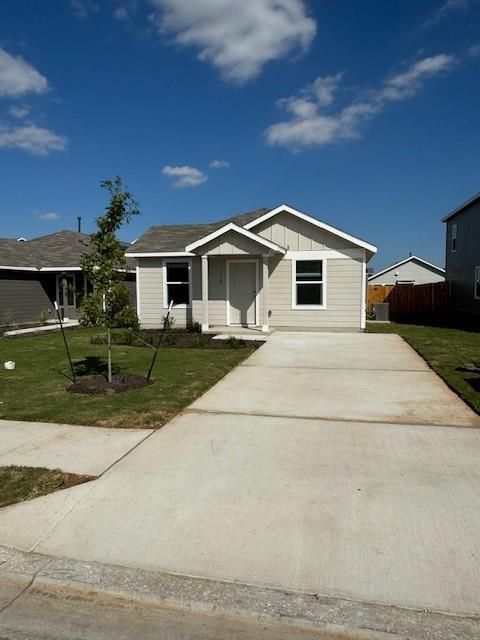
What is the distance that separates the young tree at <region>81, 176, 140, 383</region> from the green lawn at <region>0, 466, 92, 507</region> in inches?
136

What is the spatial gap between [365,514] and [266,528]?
0.76 m

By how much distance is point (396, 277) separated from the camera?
4600 cm

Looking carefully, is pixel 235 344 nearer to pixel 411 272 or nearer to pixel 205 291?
pixel 205 291

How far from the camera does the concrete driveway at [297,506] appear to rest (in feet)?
9.55

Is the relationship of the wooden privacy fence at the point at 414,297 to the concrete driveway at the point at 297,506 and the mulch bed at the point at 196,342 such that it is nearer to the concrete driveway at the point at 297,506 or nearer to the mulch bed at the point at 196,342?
the mulch bed at the point at 196,342

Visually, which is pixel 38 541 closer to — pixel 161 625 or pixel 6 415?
pixel 161 625

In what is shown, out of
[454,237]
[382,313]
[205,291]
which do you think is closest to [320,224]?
[205,291]

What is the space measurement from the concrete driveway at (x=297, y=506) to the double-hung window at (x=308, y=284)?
32.6 feet

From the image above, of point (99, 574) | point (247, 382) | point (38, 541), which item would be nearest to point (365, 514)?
point (99, 574)

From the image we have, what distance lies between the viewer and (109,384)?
25.1 feet

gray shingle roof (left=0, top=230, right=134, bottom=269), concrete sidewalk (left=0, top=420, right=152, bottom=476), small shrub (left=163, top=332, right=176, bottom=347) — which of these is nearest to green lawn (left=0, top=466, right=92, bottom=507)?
concrete sidewalk (left=0, top=420, right=152, bottom=476)

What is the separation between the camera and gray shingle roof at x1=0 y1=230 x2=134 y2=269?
20000mm

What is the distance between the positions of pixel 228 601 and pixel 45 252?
22154 mm

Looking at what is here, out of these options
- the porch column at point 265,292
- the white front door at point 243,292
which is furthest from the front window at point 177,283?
the porch column at point 265,292
